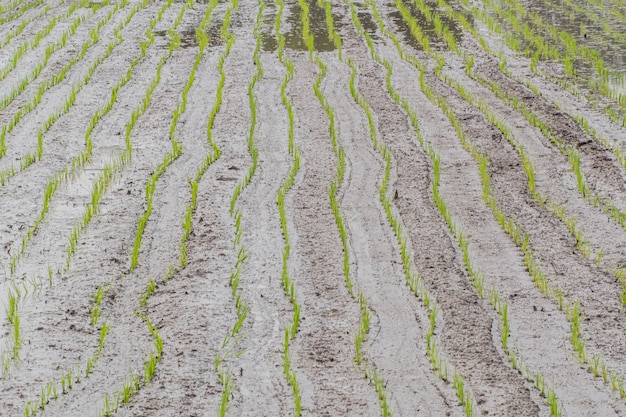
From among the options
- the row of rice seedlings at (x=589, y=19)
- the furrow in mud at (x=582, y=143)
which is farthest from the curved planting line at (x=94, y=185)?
the row of rice seedlings at (x=589, y=19)

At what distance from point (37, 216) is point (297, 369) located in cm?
239

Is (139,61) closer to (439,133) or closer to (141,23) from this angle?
(141,23)

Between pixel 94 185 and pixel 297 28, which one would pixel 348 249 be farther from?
pixel 297 28

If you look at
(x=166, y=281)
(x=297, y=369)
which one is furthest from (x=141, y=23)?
(x=297, y=369)

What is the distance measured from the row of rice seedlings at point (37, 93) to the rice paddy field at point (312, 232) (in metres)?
0.03

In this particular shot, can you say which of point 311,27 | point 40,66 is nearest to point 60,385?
point 40,66

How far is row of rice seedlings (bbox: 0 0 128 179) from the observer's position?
6.24m

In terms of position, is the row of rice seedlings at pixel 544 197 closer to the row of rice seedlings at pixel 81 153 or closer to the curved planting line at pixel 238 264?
the curved planting line at pixel 238 264

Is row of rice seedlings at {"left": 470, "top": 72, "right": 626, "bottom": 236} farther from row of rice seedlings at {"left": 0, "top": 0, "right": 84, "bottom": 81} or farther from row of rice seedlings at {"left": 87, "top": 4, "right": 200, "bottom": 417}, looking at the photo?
row of rice seedlings at {"left": 0, "top": 0, "right": 84, "bottom": 81}

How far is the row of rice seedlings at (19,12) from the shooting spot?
1179cm

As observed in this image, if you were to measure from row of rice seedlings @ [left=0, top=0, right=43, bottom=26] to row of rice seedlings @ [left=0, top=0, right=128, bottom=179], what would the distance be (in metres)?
1.27

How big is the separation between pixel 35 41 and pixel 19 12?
7.80ft

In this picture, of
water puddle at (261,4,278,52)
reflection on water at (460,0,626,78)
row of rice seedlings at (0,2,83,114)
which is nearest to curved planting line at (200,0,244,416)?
water puddle at (261,4,278,52)

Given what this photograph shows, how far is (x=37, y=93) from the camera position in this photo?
8.10 meters
